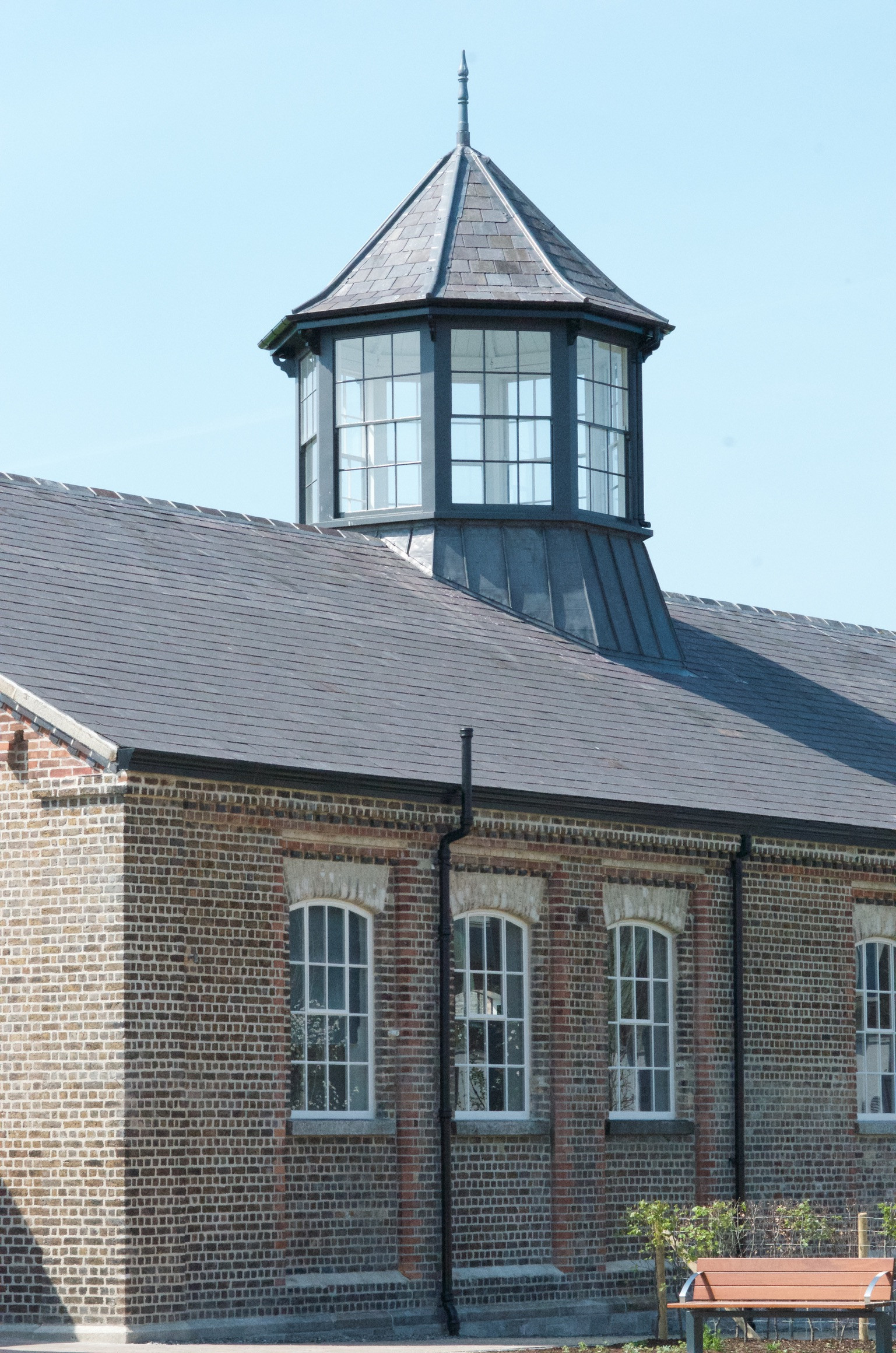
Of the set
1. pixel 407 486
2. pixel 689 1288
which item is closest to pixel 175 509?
pixel 407 486

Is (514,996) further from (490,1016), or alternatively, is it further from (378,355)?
(378,355)

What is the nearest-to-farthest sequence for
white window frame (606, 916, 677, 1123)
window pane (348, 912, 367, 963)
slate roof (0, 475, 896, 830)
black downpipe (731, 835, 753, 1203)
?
slate roof (0, 475, 896, 830) < window pane (348, 912, 367, 963) < white window frame (606, 916, 677, 1123) < black downpipe (731, 835, 753, 1203)

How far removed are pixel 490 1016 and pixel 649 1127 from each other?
2208mm

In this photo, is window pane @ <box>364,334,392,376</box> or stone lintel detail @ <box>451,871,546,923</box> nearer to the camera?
stone lintel detail @ <box>451,871,546,923</box>

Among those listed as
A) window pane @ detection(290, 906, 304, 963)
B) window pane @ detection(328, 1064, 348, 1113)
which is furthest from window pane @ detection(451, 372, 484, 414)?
window pane @ detection(328, 1064, 348, 1113)

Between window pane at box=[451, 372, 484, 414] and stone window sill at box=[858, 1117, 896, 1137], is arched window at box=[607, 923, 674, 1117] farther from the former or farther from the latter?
window pane at box=[451, 372, 484, 414]

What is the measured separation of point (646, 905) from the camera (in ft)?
71.2

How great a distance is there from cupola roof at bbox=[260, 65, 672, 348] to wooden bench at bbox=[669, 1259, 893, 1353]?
541 inches

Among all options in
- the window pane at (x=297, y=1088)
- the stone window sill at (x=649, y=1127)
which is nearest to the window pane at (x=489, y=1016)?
the stone window sill at (x=649, y=1127)

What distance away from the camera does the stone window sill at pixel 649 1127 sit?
21.0 m

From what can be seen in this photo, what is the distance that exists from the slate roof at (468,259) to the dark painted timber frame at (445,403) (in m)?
0.18

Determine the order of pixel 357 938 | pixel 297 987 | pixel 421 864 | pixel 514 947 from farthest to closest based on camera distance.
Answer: pixel 514 947, pixel 421 864, pixel 357 938, pixel 297 987

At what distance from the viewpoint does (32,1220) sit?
17.4m

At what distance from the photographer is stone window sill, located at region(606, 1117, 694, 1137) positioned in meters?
21.0
